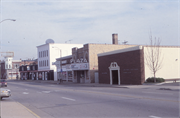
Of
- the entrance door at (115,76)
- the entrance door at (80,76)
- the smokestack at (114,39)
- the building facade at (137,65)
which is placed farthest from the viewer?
the smokestack at (114,39)

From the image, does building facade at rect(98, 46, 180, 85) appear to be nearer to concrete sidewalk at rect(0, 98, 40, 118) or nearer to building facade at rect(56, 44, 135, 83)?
building facade at rect(56, 44, 135, 83)

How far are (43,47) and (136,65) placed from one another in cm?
5197

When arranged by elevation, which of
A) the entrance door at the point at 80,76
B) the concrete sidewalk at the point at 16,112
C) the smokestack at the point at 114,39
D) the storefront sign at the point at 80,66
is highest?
the smokestack at the point at 114,39

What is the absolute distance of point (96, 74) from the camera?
4466cm

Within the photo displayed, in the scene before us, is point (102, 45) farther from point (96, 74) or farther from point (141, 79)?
point (141, 79)

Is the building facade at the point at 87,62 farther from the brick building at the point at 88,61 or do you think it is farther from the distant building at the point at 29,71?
the distant building at the point at 29,71

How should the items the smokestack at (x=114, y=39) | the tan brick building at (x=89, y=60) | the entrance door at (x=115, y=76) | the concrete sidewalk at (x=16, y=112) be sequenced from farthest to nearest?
the smokestack at (x=114, y=39) < the tan brick building at (x=89, y=60) < the entrance door at (x=115, y=76) < the concrete sidewalk at (x=16, y=112)

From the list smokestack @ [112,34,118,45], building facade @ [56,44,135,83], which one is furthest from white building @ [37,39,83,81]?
smokestack @ [112,34,118,45]

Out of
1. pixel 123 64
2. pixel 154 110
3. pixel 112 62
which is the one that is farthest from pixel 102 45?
pixel 154 110

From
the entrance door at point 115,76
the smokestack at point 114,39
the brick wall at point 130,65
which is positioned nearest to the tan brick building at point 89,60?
the smokestack at point 114,39

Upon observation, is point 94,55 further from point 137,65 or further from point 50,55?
point 50,55

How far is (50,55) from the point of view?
7244 centimetres

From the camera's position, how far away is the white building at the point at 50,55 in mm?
72312

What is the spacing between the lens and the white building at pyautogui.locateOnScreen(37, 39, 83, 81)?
7231 centimetres
